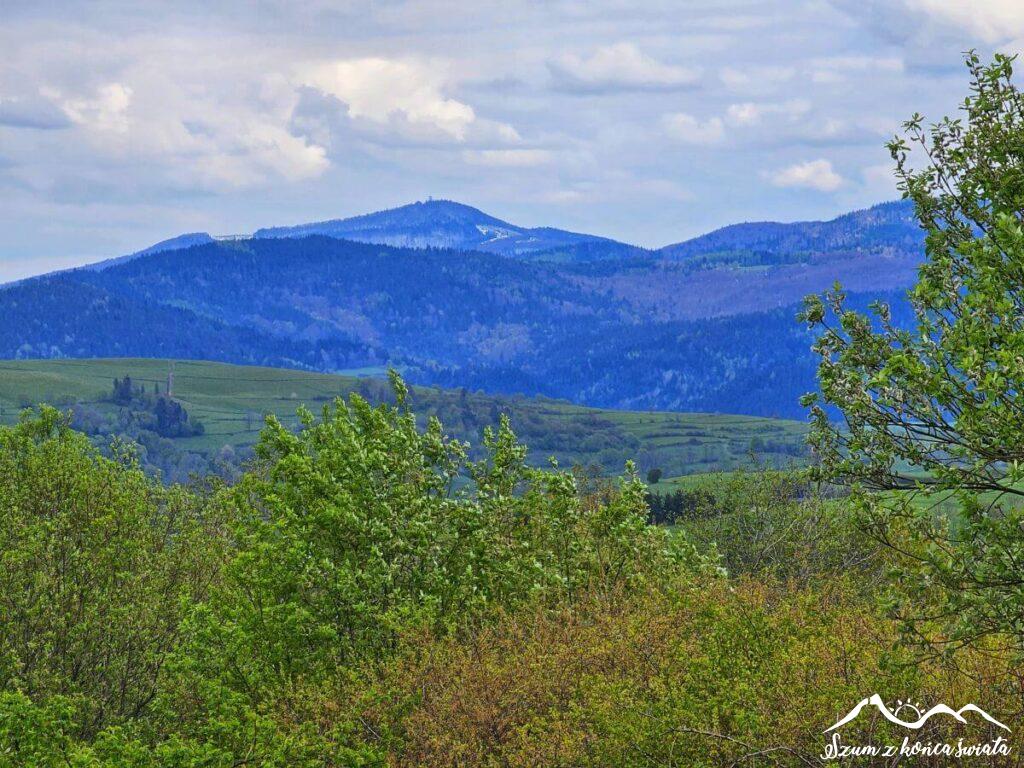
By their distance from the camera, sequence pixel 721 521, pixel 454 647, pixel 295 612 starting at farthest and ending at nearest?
Answer: pixel 721 521 < pixel 295 612 < pixel 454 647

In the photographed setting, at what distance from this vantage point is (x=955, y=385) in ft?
60.7

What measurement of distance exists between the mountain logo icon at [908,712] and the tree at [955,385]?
1.36 meters

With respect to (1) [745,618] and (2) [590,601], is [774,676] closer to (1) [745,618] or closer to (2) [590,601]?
(1) [745,618]

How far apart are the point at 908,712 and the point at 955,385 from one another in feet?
22.0

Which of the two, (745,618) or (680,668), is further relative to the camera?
(745,618)

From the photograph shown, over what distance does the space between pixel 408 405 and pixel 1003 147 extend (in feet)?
77.5

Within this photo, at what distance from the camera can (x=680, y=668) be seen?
25547 millimetres

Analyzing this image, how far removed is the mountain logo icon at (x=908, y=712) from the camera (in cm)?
1991

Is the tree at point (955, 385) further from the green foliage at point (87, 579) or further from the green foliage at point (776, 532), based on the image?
the green foliage at point (776, 532)

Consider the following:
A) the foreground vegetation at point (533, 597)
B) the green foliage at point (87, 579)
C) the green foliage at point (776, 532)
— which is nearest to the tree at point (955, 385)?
the foreground vegetation at point (533, 597)

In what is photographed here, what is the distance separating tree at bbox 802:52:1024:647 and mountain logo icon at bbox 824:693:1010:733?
53.7 inches

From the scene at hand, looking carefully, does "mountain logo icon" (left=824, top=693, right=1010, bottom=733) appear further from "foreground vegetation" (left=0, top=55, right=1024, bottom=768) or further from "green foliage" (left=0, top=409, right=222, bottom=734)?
"green foliage" (left=0, top=409, right=222, bottom=734)

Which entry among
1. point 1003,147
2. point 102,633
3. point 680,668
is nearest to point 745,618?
point 680,668

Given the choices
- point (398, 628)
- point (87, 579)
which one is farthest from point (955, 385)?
point (87, 579)
